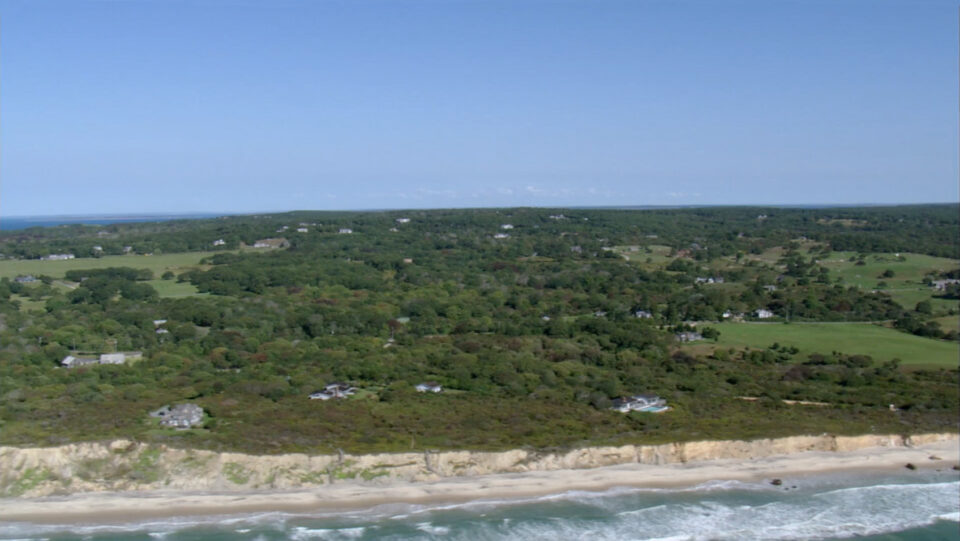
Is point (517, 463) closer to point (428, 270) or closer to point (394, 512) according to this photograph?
point (394, 512)

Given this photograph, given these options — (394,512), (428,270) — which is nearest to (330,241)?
(428,270)

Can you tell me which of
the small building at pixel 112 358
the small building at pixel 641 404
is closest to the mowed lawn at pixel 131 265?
the small building at pixel 112 358

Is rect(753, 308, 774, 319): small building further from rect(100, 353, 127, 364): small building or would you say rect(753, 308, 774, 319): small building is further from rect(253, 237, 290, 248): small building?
rect(253, 237, 290, 248): small building

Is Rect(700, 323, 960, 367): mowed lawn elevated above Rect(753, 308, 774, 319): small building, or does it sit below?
below

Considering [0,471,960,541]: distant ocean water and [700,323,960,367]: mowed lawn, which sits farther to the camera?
[700,323,960,367]: mowed lawn

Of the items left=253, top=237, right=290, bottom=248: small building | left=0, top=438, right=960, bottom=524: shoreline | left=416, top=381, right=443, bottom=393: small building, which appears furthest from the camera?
left=253, top=237, right=290, bottom=248: small building

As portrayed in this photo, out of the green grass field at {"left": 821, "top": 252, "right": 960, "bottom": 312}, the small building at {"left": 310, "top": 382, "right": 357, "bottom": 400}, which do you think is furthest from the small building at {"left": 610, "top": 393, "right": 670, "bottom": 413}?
the green grass field at {"left": 821, "top": 252, "right": 960, "bottom": 312}
